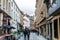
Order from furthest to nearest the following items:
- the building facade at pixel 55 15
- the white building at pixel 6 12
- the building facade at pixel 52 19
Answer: the white building at pixel 6 12, the building facade at pixel 52 19, the building facade at pixel 55 15


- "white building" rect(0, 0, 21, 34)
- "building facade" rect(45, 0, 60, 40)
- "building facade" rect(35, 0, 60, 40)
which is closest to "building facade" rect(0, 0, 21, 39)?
"white building" rect(0, 0, 21, 34)

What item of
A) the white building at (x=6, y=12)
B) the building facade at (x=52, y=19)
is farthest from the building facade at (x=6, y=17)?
the building facade at (x=52, y=19)

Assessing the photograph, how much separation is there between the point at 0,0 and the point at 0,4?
1.26 m

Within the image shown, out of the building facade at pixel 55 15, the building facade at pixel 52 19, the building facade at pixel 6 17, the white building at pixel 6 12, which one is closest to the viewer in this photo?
the building facade at pixel 55 15

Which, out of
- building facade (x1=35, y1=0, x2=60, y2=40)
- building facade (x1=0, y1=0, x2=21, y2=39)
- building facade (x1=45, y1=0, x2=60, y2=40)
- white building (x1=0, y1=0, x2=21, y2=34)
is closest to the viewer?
building facade (x1=45, y1=0, x2=60, y2=40)

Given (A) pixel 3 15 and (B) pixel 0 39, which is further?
(A) pixel 3 15

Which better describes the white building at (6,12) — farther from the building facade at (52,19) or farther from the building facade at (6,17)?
the building facade at (52,19)

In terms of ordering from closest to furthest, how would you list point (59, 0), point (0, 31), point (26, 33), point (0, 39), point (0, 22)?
point (0, 39)
point (59, 0)
point (26, 33)
point (0, 31)
point (0, 22)

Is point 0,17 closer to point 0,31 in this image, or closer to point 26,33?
point 0,31

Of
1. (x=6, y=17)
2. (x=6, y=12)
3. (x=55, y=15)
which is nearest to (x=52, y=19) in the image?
(x=55, y=15)

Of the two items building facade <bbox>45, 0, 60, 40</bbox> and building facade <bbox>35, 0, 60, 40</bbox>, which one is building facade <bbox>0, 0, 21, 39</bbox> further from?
building facade <bbox>45, 0, 60, 40</bbox>

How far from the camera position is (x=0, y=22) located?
34000 millimetres

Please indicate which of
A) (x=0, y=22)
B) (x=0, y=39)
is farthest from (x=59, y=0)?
(x=0, y=22)

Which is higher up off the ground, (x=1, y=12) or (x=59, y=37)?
(x=1, y=12)
